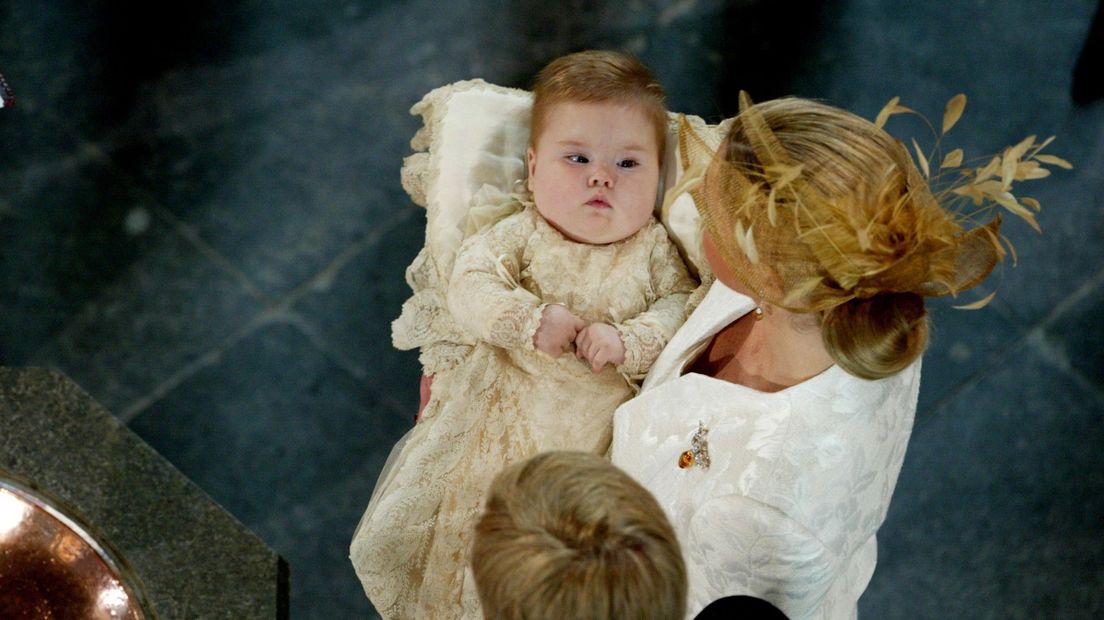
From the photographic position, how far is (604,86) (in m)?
2.43

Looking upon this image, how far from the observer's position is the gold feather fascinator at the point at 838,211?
171 cm

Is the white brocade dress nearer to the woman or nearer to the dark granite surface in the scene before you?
the woman

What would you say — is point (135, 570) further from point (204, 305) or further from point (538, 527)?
point (204, 305)

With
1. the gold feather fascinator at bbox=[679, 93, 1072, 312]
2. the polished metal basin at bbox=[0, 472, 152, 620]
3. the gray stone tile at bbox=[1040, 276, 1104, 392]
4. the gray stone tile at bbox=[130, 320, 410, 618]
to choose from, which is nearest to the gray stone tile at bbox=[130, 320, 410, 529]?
the gray stone tile at bbox=[130, 320, 410, 618]

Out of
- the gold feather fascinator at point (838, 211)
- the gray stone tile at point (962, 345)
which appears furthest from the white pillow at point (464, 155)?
the gray stone tile at point (962, 345)

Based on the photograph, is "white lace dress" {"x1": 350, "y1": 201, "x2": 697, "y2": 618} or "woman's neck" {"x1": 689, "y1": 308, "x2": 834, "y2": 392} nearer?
"woman's neck" {"x1": 689, "y1": 308, "x2": 834, "y2": 392}

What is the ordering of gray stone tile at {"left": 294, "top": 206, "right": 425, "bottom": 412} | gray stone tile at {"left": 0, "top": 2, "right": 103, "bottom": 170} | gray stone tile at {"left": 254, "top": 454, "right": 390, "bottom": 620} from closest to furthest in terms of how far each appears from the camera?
gray stone tile at {"left": 254, "top": 454, "right": 390, "bottom": 620} < gray stone tile at {"left": 294, "top": 206, "right": 425, "bottom": 412} < gray stone tile at {"left": 0, "top": 2, "right": 103, "bottom": 170}

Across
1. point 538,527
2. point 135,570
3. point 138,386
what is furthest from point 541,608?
point 138,386

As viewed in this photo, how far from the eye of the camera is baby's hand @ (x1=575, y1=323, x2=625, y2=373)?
90.4 inches

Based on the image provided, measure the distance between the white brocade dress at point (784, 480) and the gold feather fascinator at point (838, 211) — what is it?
7.5 inches

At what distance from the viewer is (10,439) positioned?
2.28 metres

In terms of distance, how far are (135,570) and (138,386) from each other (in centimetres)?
124

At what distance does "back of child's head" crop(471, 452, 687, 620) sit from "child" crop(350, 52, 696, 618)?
2.98 feet

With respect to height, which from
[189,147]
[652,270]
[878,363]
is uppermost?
[878,363]
